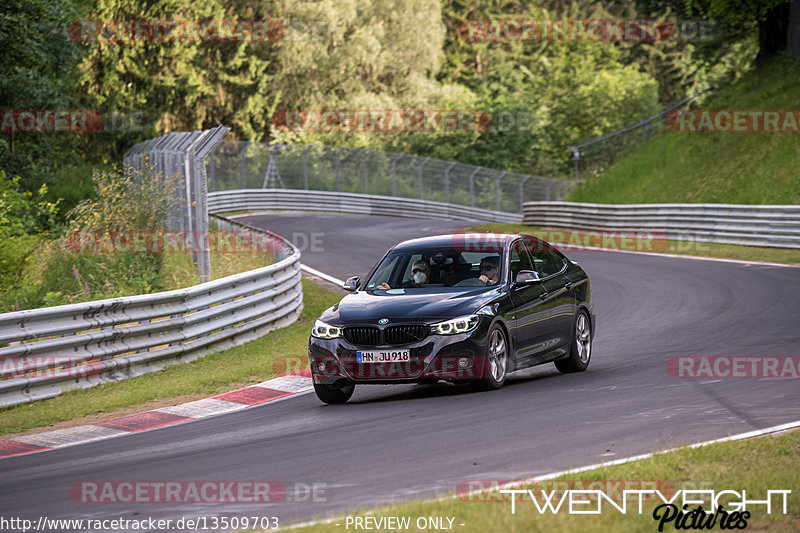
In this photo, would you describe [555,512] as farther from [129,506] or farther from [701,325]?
[701,325]

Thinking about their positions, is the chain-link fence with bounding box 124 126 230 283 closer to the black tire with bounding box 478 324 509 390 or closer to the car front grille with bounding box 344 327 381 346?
the car front grille with bounding box 344 327 381 346

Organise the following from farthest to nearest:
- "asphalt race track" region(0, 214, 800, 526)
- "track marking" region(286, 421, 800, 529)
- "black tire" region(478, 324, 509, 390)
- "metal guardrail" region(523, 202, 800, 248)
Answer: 1. "metal guardrail" region(523, 202, 800, 248)
2. "black tire" region(478, 324, 509, 390)
3. "asphalt race track" region(0, 214, 800, 526)
4. "track marking" region(286, 421, 800, 529)

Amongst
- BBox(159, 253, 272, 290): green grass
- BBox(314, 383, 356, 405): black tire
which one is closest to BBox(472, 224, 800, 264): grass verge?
BBox(159, 253, 272, 290): green grass

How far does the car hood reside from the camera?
35.2ft

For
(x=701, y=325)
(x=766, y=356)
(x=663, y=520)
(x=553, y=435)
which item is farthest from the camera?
(x=701, y=325)

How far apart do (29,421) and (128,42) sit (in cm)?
4849

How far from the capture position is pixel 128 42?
187 ft

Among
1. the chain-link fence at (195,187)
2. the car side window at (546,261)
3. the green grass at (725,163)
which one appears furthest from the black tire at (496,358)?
the green grass at (725,163)

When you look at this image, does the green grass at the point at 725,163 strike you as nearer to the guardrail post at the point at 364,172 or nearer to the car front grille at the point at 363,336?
the guardrail post at the point at 364,172

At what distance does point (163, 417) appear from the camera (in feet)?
36.7

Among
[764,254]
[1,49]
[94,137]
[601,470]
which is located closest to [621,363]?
[601,470]

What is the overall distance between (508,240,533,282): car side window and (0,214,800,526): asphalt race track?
1194 mm

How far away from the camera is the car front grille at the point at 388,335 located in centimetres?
1062

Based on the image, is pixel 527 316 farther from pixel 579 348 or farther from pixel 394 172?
pixel 394 172
